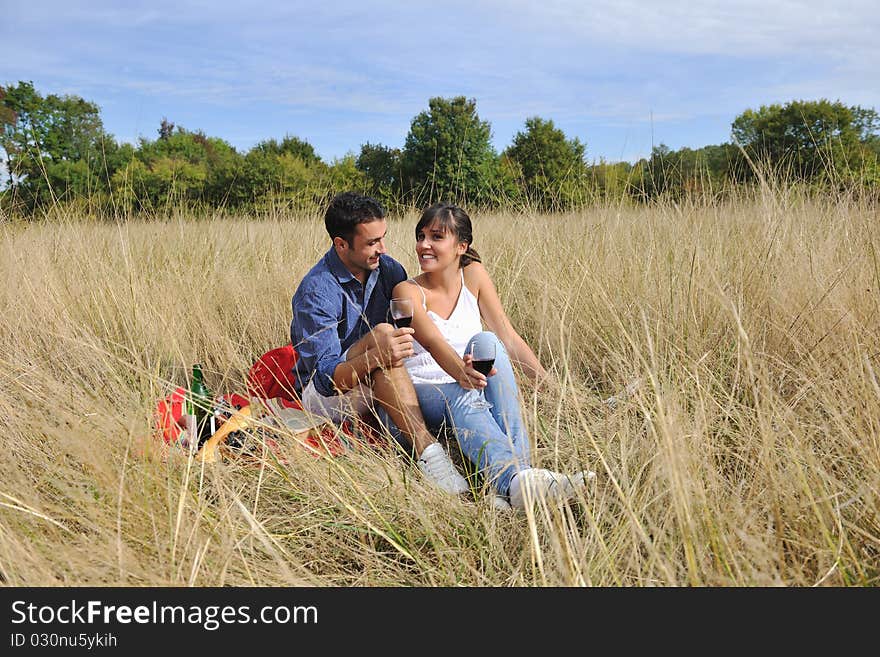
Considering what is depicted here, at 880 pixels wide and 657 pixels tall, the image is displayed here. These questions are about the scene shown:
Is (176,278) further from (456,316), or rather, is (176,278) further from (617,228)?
(617,228)

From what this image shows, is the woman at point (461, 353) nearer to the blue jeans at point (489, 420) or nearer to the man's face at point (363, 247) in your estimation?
the blue jeans at point (489, 420)

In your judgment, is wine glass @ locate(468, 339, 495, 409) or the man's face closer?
wine glass @ locate(468, 339, 495, 409)

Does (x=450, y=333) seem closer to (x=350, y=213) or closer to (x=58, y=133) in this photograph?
(x=350, y=213)

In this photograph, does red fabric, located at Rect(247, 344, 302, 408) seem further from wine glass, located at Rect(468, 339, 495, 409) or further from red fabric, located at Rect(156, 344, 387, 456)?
wine glass, located at Rect(468, 339, 495, 409)

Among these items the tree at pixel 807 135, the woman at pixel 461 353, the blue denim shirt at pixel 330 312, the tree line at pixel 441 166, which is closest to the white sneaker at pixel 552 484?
the woman at pixel 461 353

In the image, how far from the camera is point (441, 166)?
25.1 feet

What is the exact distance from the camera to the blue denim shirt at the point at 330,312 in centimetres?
274

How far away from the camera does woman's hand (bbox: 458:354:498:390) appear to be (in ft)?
8.19

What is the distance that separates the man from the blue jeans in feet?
0.35

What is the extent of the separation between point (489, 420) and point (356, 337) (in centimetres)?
87

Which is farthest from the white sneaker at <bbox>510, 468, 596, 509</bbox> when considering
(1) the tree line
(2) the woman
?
(1) the tree line

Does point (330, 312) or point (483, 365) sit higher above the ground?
point (330, 312)

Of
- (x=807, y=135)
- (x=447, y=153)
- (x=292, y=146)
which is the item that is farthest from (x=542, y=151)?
(x=292, y=146)
